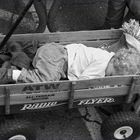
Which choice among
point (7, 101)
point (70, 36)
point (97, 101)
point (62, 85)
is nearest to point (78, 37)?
point (70, 36)

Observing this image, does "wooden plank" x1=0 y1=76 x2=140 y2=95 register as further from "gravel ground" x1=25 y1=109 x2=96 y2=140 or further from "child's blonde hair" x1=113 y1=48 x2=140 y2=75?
"gravel ground" x1=25 y1=109 x2=96 y2=140

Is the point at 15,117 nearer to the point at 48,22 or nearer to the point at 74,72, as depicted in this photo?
the point at 74,72

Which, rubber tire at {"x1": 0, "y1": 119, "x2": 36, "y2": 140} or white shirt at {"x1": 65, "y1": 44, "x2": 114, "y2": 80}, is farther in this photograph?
white shirt at {"x1": 65, "y1": 44, "x2": 114, "y2": 80}

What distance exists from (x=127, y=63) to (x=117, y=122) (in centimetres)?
56

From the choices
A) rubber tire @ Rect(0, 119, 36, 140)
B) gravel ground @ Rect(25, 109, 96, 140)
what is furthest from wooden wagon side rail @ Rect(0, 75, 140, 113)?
gravel ground @ Rect(25, 109, 96, 140)

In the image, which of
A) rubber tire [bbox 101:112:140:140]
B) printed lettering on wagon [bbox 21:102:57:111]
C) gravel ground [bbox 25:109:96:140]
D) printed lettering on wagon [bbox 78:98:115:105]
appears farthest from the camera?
gravel ground [bbox 25:109:96:140]

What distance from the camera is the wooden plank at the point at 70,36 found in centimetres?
427

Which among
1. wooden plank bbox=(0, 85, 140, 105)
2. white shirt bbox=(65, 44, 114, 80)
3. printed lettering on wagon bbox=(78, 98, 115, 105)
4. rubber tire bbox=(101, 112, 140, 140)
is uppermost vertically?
white shirt bbox=(65, 44, 114, 80)

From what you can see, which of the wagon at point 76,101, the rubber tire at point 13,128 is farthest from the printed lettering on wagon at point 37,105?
the rubber tire at point 13,128

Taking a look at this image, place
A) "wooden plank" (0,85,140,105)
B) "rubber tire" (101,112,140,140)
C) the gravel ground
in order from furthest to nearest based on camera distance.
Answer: the gravel ground → "rubber tire" (101,112,140,140) → "wooden plank" (0,85,140,105)

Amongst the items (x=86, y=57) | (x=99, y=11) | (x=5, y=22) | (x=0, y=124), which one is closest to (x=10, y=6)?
(x=5, y=22)

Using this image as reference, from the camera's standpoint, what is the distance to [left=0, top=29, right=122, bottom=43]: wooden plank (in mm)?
4270

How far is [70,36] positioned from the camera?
4.41 metres

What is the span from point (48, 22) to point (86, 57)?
4.66 feet
